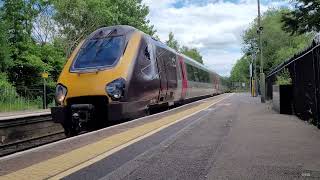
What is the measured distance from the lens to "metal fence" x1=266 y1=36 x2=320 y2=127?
13.5 m

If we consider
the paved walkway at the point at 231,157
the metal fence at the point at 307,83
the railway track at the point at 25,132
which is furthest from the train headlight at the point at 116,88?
the metal fence at the point at 307,83

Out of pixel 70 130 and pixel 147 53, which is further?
pixel 147 53

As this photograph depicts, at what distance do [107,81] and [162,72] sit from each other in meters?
5.07

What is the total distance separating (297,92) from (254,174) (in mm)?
11221

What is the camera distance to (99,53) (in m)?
16.1

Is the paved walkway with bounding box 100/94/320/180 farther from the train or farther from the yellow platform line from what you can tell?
the train

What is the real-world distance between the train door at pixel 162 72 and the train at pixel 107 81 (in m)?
0.90

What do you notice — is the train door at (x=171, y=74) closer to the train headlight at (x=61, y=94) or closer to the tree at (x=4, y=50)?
the train headlight at (x=61, y=94)

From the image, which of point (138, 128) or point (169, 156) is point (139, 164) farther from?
point (138, 128)

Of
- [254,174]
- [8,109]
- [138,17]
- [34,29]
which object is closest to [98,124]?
[254,174]

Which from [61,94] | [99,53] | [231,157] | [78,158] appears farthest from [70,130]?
[231,157]

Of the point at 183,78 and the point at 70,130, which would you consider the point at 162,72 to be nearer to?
the point at 70,130

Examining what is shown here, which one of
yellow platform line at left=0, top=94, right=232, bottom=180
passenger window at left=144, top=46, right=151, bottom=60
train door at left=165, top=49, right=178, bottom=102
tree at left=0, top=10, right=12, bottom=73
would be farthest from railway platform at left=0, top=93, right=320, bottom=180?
tree at left=0, top=10, right=12, bottom=73

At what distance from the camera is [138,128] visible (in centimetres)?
1324
